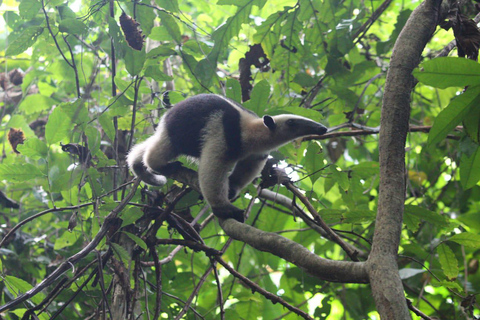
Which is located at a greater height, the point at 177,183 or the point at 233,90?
the point at 233,90

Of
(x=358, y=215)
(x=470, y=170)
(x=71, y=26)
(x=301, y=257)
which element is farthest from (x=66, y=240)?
(x=470, y=170)

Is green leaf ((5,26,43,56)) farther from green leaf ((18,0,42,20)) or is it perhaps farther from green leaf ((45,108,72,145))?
green leaf ((45,108,72,145))

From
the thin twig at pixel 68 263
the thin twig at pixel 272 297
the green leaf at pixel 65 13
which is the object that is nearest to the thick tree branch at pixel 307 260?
the thin twig at pixel 272 297

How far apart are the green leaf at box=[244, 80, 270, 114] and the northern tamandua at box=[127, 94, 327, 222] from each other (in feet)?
Result: 0.27

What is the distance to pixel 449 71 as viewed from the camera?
1.70 m

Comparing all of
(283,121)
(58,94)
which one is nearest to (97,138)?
(283,121)

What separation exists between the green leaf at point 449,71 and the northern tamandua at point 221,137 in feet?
6.01

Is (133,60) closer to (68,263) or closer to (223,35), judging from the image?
(223,35)

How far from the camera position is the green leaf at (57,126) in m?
3.24

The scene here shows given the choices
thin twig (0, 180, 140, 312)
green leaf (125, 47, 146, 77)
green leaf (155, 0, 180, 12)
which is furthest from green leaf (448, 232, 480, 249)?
green leaf (155, 0, 180, 12)

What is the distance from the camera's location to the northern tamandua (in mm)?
3564

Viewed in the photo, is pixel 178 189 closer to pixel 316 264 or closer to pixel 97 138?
pixel 97 138

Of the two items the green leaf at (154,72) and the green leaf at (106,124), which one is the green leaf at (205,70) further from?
the green leaf at (106,124)

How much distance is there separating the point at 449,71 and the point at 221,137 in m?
2.12
